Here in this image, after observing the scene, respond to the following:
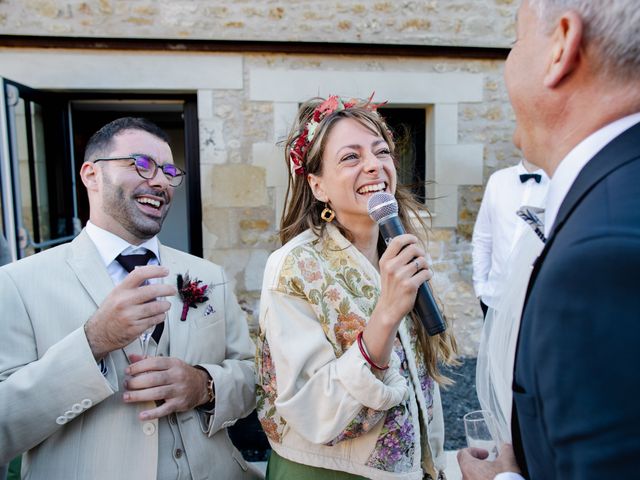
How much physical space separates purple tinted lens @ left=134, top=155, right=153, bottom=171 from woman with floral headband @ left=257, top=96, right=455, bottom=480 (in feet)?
2.11

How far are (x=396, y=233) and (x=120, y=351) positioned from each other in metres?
1.12

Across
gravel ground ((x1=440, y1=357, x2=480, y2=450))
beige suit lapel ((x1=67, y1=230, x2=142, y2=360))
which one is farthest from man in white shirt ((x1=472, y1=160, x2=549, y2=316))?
beige suit lapel ((x1=67, y1=230, x2=142, y2=360))

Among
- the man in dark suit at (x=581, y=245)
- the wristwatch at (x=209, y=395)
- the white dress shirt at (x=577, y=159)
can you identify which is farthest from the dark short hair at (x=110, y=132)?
the white dress shirt at (x=577, y=159)

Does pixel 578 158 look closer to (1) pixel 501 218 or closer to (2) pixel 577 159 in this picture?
(2) pixel 577 159

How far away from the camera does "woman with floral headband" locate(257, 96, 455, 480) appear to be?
1412mm

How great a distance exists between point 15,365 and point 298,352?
100cm

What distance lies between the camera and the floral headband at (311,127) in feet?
6.35

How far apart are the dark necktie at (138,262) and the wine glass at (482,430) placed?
1.22m

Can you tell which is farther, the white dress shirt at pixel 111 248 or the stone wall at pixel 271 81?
the stone wall at pixel 271 81

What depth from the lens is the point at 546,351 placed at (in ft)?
2.25

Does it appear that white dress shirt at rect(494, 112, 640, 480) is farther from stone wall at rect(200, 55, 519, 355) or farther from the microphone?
stone wall at rect(200, 55, 519, 355)

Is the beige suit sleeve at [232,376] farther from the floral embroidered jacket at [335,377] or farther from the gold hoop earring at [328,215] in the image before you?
the gold hoop earring at [328,215]

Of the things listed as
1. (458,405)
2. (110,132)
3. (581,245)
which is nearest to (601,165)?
(581,245)

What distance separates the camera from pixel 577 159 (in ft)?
2.64
